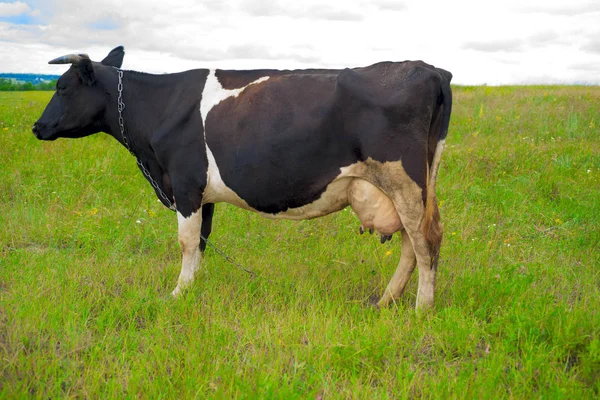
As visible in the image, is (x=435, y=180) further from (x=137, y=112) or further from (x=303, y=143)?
(x=137, y=112)

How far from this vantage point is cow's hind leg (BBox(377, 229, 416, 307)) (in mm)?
4887

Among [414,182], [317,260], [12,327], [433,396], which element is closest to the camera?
[433,396]

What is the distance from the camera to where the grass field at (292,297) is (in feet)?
11.7

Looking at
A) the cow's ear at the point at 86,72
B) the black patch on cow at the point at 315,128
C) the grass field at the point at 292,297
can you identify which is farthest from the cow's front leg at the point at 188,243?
the cow's ear at the point at 86,72

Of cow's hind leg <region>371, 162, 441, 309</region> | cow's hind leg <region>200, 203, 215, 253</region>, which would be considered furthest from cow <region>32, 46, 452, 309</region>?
cow's hind leg <region>200, 203, 215, 253</region>

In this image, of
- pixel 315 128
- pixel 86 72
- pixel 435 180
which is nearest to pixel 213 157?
pixel 315 128

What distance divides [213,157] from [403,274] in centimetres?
198

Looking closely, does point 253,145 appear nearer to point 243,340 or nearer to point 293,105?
point 293,105

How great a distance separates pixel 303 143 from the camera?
451 cm

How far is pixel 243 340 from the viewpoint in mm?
4105

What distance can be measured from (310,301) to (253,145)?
57.3 inches

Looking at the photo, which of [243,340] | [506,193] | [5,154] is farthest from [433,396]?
[5,154]

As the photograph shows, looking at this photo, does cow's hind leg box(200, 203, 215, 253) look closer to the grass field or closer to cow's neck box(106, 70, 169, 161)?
the grass field

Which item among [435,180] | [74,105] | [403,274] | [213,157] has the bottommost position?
[403,274]
